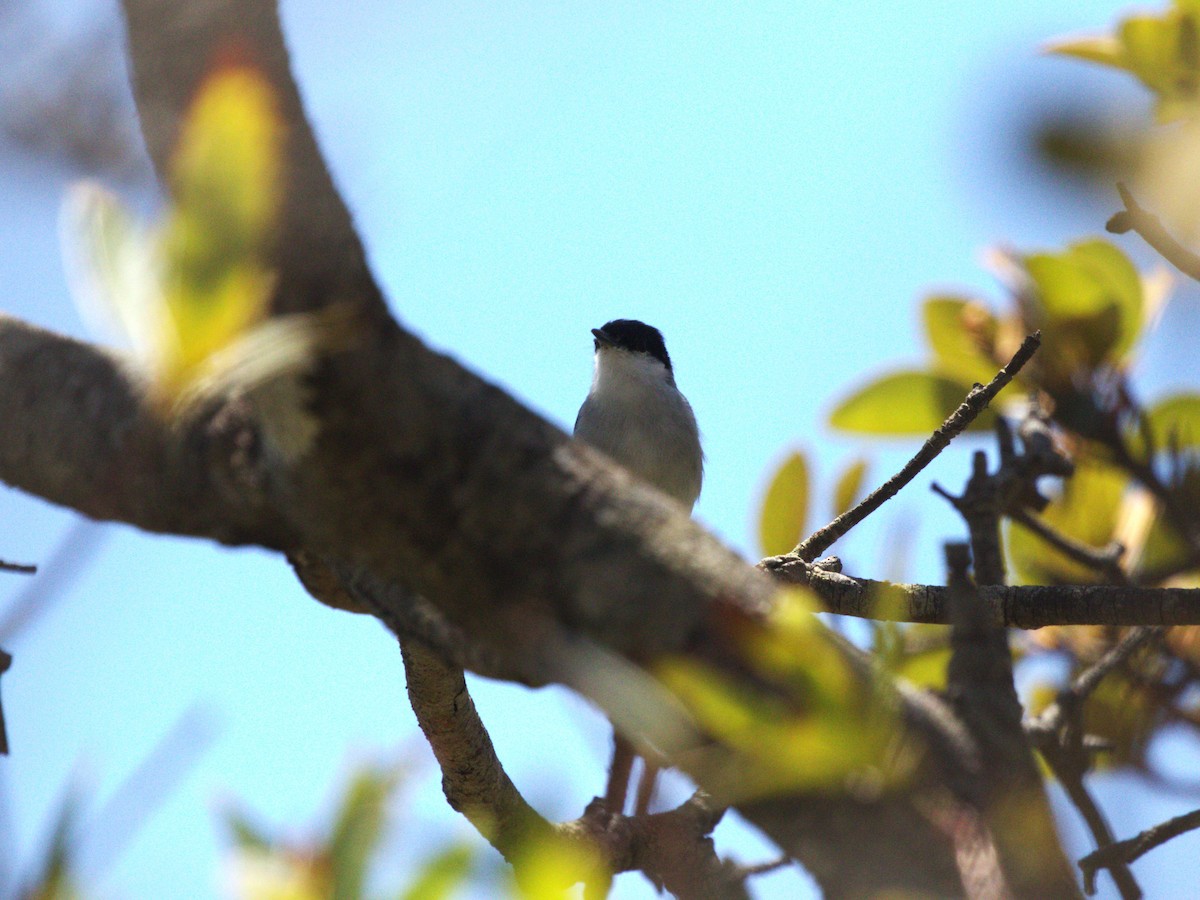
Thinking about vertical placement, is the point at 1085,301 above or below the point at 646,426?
below

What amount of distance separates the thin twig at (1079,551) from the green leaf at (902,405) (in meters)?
0.44

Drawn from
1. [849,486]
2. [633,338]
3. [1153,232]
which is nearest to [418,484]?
[1153,232]

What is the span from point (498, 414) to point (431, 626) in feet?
1.26

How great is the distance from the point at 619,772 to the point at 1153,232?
1.40 meters

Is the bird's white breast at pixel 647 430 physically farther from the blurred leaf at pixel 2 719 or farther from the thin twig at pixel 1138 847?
the blurred leaf at pixel 2 719

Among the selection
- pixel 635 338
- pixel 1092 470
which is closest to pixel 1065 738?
pixel 1092 470

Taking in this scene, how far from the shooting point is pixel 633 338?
668cm

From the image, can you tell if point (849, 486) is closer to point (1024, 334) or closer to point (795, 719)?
point (1024, 334)

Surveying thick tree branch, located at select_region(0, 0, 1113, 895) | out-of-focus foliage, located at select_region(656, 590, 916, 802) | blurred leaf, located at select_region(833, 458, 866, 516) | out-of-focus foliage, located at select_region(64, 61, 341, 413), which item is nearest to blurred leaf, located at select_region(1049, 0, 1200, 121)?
blurred leaf, located at select_region(833, 458, 866, 516)

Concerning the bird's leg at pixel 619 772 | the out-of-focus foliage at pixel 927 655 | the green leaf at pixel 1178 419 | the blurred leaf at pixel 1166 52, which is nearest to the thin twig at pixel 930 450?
the out-of-focus foliage at pixel 927 655

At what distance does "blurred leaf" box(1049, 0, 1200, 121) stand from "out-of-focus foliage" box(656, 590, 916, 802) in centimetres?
237

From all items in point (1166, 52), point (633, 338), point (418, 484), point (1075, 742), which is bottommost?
point (418, 484)

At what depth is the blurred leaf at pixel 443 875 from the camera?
862 mm

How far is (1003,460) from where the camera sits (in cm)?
347
